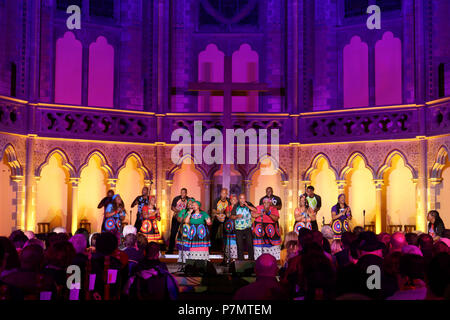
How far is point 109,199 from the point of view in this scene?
14156 mm

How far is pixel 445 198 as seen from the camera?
53.5 ft

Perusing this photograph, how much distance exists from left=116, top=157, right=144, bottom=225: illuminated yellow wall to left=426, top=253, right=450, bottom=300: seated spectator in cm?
1441

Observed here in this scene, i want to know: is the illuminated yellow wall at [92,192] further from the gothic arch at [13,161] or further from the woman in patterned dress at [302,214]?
the woman in patterned dress at [302,214]

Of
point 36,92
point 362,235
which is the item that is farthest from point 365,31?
point 362,235

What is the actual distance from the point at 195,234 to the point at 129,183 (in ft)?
19.3

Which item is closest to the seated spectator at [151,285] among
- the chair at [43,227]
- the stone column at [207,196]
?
the chair at [43,227]

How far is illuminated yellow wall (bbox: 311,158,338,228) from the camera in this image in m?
18.4

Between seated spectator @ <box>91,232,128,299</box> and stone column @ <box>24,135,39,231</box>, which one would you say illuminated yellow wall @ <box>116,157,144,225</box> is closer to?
stone column @ <box>24,135,39,231</box>

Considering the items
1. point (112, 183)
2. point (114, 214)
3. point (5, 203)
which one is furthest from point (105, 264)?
point (112, 183)

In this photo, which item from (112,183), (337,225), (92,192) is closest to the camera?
(337,225)

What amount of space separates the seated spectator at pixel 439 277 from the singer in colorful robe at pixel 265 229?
366 inches

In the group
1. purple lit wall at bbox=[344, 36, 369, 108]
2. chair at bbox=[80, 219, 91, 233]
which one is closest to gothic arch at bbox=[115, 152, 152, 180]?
chair at bbox=[80, 219, 91, 233]

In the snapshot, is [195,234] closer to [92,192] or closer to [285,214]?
[285,214]
